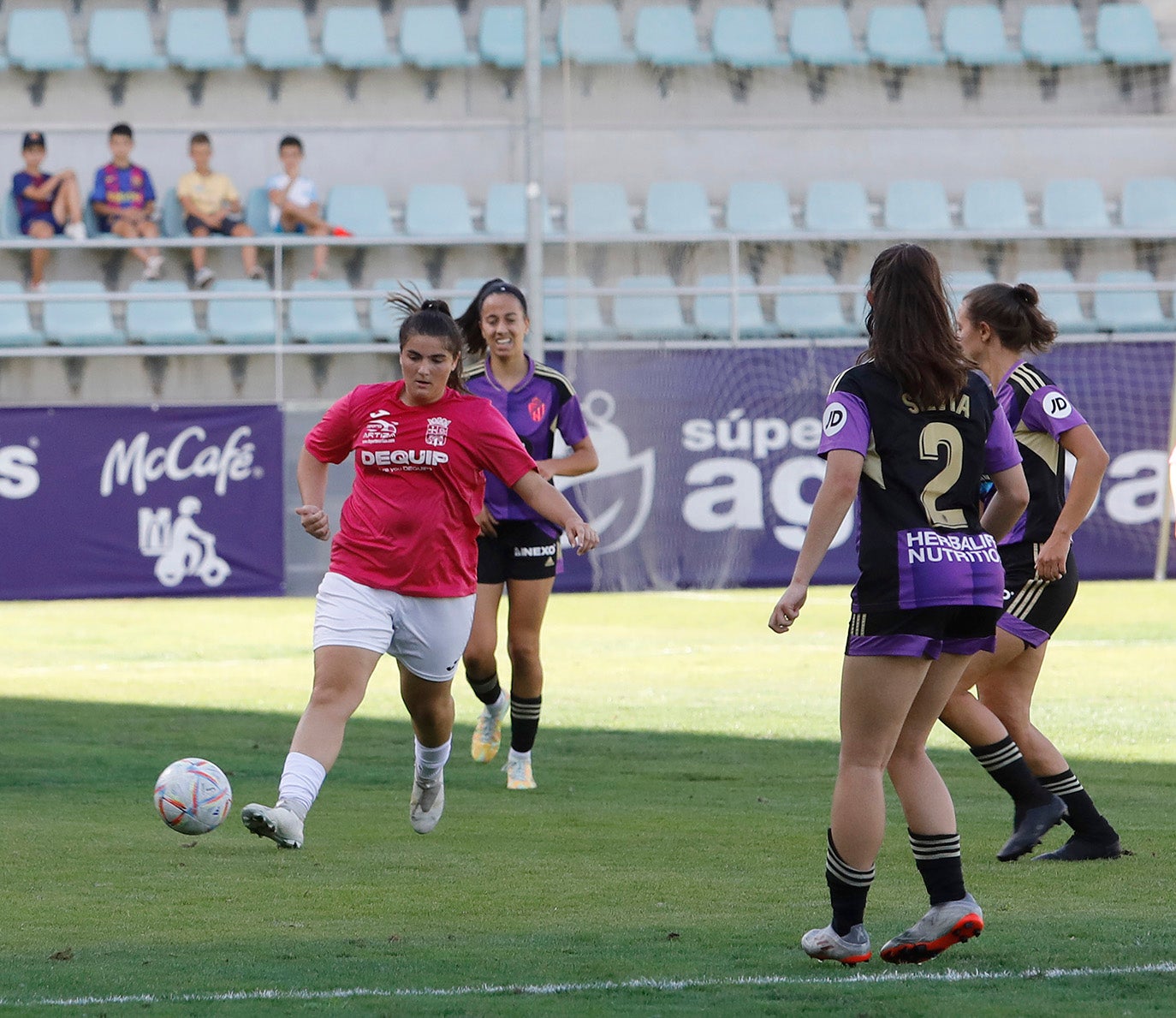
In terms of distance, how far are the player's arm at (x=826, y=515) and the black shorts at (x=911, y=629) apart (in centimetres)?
20

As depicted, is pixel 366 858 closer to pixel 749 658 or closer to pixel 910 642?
pixel 910 642

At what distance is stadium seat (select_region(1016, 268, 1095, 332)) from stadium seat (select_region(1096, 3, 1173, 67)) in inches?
159

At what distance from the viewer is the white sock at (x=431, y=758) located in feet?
23.4

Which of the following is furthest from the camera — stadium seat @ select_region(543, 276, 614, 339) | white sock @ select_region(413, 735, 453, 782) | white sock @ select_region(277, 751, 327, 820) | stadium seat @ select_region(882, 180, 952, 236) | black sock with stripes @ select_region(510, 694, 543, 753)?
stadium seat @ select_region(882, 180, 952, 236)

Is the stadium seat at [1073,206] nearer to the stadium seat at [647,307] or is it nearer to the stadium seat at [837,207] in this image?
the stadium seat at [837,207]

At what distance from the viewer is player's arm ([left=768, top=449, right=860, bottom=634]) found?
4.80 meters

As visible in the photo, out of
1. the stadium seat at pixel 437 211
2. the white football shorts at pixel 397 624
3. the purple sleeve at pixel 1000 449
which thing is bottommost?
the white football shorts at pixel 397 624

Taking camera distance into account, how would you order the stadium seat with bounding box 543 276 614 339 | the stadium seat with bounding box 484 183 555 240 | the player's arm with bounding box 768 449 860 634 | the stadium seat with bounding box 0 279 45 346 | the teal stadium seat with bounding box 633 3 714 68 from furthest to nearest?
the teal stadium seat with bounding box 633 3 714 68, the stadium seat with bounding box 484 183 555 240, the stadium seat with bounding box 0 279 45 346, the stadium seat with bounding box 543 276 614 339, the player's arm with bounding box 768 449 860 634

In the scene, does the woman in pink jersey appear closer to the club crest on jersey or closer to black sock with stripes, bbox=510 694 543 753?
the club crest on jersey

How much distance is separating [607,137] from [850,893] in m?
19.3

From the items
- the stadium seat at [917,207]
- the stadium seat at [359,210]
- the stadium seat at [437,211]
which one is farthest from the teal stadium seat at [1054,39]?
the stadium seat at [359,210]

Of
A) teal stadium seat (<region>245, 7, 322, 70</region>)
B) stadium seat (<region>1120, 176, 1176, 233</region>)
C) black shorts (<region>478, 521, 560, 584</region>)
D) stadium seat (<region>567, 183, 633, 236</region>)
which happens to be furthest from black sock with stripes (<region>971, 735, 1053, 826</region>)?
teal stadium seat (<region>245, 7, 322, 70</region>)

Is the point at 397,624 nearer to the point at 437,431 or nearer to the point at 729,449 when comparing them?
the point at 437,431

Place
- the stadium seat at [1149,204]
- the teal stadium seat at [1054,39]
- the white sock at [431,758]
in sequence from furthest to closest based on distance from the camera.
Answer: the teal stadium seat at [1054,39] < the stadium seat at [1149,204] < the white sock at [431,758]
